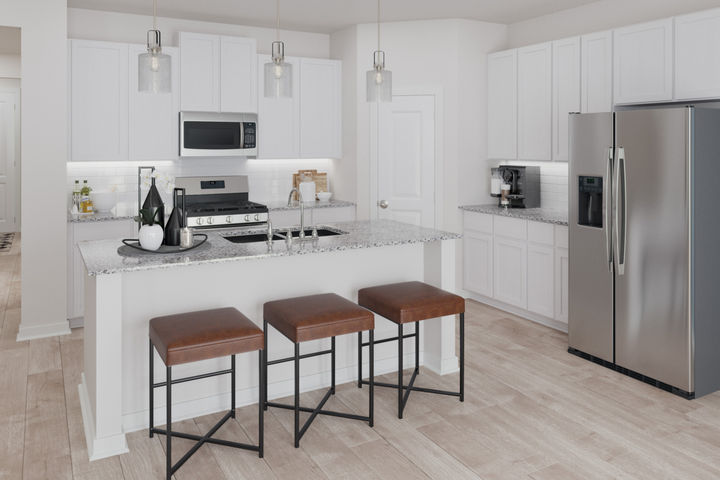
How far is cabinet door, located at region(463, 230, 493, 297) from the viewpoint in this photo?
536 centimetres

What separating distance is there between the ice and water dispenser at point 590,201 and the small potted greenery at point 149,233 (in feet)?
8.83

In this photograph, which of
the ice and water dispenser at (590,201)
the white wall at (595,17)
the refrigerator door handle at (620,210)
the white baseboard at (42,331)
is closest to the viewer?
the refrigerator door handle at (620,210)

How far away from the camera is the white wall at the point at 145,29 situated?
5039 mm

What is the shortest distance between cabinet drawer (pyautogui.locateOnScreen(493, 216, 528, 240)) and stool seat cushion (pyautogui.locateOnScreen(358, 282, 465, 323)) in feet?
5.74

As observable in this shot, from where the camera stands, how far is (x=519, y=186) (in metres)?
5.37

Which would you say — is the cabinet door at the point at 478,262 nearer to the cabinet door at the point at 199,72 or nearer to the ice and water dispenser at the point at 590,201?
the ice and water dispenser at the point at 590,201

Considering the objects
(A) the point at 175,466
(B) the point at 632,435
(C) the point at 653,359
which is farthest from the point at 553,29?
(A) the point at 175,466

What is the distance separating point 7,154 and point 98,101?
19.0 ft

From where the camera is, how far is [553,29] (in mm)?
5227

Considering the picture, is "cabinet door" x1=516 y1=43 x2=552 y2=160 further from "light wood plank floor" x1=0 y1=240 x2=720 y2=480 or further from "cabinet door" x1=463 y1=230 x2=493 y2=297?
"light wood plank floor" x1=0 y1=240 x2=720 y2=480

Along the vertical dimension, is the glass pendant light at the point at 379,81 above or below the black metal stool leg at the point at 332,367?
above

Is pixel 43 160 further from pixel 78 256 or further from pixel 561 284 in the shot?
pixel 561 284

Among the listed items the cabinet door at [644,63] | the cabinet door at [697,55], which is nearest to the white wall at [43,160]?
the cabinet door at [644,63]

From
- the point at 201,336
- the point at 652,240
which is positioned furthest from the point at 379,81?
the point at 652,240
